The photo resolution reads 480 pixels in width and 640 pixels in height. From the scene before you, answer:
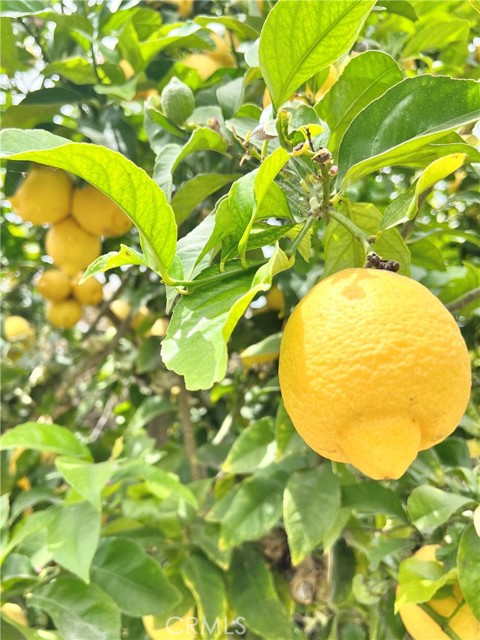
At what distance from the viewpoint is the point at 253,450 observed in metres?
1.02

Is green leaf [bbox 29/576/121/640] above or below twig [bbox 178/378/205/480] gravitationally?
above

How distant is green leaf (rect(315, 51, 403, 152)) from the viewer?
660 mm

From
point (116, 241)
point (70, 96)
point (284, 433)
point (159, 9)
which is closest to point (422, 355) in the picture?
point (284, 433)

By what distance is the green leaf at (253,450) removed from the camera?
1.00 meters

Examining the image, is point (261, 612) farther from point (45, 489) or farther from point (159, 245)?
point (159, 245)

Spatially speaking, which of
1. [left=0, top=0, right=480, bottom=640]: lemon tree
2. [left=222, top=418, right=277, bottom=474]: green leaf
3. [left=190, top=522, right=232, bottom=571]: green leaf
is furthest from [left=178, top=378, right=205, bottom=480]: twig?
[left=222, top=418, right=277, bottom=474]: green leaf

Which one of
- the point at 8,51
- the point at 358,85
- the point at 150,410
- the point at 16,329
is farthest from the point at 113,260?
the point at 16,329

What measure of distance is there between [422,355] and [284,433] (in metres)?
0.46

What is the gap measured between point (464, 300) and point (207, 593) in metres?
0.61

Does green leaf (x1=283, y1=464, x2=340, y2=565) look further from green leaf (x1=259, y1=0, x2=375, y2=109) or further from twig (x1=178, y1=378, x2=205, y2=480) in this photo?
green leaf (x1=259, y1=0, x2=375, y2=109)

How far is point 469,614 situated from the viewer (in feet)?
2.56

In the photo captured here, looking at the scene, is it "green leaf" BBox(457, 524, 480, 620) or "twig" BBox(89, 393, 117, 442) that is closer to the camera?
"green leaf" BBox(457, 524, 480, 620)

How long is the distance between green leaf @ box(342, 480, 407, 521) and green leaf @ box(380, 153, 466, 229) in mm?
492

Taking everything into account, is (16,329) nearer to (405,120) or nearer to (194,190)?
(194,190)
